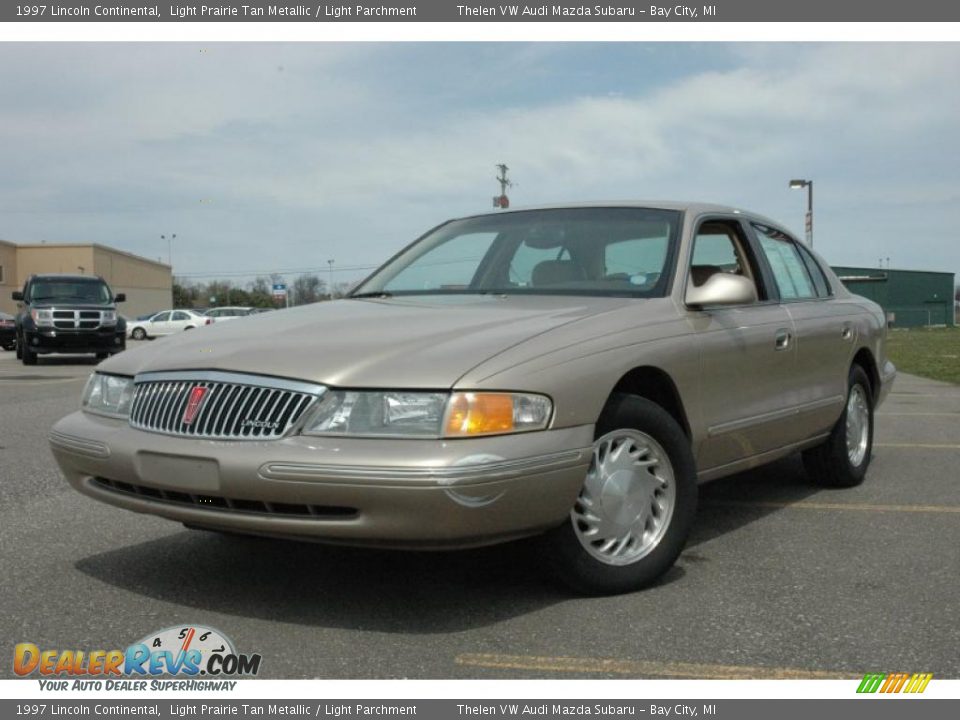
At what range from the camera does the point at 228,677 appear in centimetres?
310

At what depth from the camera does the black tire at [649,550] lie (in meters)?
3.73

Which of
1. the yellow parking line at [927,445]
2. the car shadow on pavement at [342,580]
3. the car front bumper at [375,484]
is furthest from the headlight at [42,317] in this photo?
the car front bumper at [375,484]

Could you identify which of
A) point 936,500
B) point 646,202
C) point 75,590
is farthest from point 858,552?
point 75,590

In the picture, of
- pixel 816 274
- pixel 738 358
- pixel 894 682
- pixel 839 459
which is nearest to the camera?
pixel 894 682

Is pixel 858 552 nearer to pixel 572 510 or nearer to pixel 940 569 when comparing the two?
pixel 940 569

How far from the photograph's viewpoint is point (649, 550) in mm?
4004

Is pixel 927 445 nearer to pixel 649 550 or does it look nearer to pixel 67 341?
pixel 649 550

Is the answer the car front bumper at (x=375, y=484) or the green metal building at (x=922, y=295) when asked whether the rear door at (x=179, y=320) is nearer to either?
the green metal building at (x=922, y=295)

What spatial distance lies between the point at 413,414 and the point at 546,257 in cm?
177

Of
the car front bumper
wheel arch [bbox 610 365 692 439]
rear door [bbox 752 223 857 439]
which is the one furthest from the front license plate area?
rear door [bbox 752 223 857 439]

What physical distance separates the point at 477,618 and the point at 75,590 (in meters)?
1.52

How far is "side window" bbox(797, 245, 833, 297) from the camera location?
6.16 metres

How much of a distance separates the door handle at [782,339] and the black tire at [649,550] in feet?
3.53

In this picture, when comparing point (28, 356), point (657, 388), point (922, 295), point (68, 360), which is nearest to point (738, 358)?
point (657, 388)
